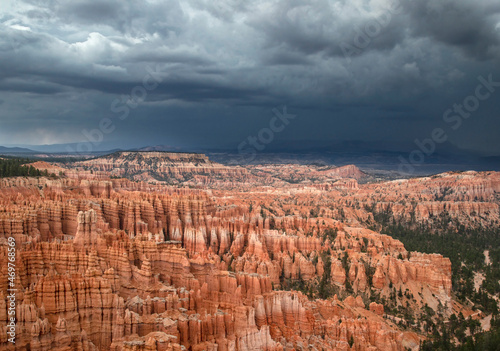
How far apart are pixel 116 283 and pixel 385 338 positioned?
75.1ft

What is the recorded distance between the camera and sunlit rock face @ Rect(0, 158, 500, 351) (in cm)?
2614

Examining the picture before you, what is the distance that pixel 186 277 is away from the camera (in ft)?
123

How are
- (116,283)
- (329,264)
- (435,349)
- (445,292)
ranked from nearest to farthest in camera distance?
(116,283) → (435,349) → (445,292) → (329,264)

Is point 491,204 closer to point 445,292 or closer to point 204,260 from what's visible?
point 445,292

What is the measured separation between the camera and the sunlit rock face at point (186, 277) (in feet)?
85.8

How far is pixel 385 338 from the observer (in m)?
36.2

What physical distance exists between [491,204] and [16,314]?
415 ft

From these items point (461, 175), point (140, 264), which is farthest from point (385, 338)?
point (461, 175)

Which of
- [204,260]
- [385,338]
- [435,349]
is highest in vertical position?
[204,260]

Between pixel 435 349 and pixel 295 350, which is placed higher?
pixel 295 350

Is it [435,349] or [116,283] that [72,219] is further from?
[435,349]

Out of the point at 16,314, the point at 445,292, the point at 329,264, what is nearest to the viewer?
the point at 16,314

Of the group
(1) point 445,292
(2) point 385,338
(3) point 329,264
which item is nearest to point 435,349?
(2) point 385,338

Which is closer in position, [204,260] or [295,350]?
[295,350]
